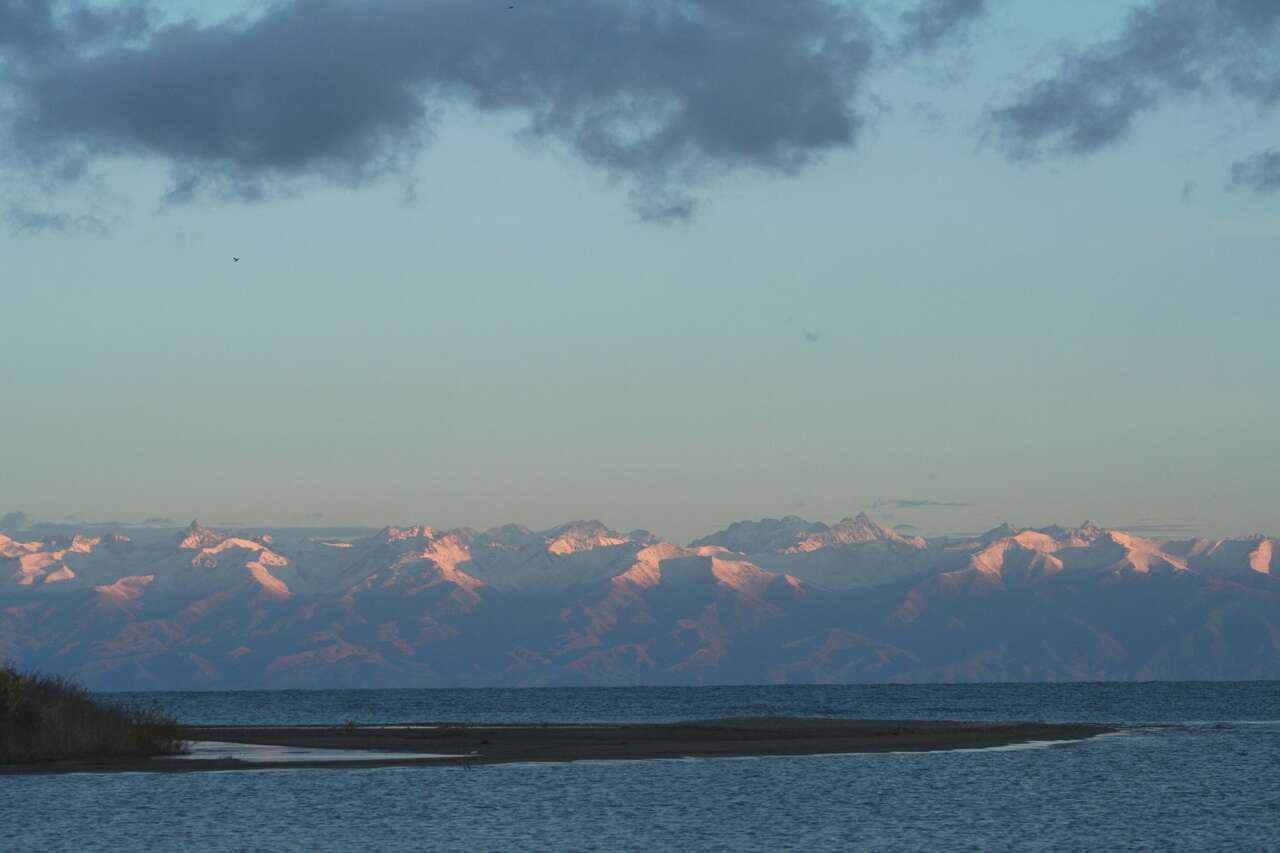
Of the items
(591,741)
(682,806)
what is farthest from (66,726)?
(591,741)

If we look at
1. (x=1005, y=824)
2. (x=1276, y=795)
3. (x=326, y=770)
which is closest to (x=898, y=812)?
(x=1005, y=824)

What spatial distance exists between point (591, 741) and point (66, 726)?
3537cm

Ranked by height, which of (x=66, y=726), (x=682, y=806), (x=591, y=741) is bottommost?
(x=682, y=806)

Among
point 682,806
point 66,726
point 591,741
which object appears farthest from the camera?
point 591,741

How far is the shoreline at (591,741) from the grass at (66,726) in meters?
1.30

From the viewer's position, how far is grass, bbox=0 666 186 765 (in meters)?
95.8

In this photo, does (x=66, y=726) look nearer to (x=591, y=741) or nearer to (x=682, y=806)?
(x=682, y=806)

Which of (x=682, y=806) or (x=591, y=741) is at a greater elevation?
(x=591, y=741)

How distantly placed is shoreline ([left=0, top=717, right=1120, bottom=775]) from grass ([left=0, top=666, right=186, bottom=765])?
1.30 meters

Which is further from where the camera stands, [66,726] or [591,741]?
[591,741]

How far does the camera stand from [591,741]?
407 ft

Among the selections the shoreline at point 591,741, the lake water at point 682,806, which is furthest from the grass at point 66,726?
the lake water at point 682,806

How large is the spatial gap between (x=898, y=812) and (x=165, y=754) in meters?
43.9

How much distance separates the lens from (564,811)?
Answer: 263 ft
